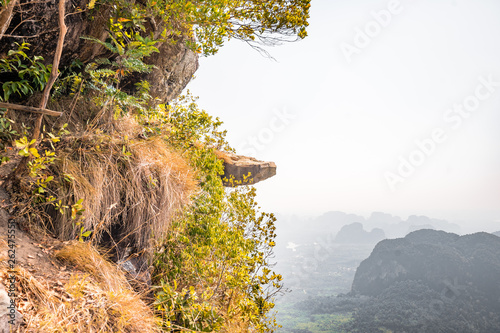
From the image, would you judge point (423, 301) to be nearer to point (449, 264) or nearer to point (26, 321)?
point (449, 264)

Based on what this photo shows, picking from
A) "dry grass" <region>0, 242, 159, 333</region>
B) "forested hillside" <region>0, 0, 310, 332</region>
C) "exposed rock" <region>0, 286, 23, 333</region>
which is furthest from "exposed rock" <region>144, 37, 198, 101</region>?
"exposed rock" <region>0, 286, 23, 333</region>

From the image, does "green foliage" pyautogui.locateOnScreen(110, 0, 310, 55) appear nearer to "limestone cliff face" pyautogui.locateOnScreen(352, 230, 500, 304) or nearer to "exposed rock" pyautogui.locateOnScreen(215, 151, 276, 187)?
"exposed rock" pyautogui.locateOnScreen(215, 151, 276, 187)

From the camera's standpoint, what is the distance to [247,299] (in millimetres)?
4078

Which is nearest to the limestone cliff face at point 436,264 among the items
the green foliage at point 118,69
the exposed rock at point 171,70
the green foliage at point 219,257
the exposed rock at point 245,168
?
the exposed rock at point 245,168

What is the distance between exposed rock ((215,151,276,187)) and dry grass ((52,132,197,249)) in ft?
8.91

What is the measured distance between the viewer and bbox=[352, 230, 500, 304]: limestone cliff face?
88.0 metres

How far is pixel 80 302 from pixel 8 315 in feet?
1.85

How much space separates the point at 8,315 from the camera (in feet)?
5.51

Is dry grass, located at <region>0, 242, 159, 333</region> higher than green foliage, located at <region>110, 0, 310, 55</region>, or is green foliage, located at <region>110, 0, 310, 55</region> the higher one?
green foliage, located at <region>110, 0, 310, 55</region>

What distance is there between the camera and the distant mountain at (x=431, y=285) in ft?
243

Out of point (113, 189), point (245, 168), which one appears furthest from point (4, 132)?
point (245, 168)

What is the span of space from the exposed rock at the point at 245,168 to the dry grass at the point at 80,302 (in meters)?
4.08

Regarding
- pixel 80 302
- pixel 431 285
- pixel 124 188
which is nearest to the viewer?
pixel 80 302

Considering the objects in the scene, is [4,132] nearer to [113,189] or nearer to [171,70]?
[113,189]
